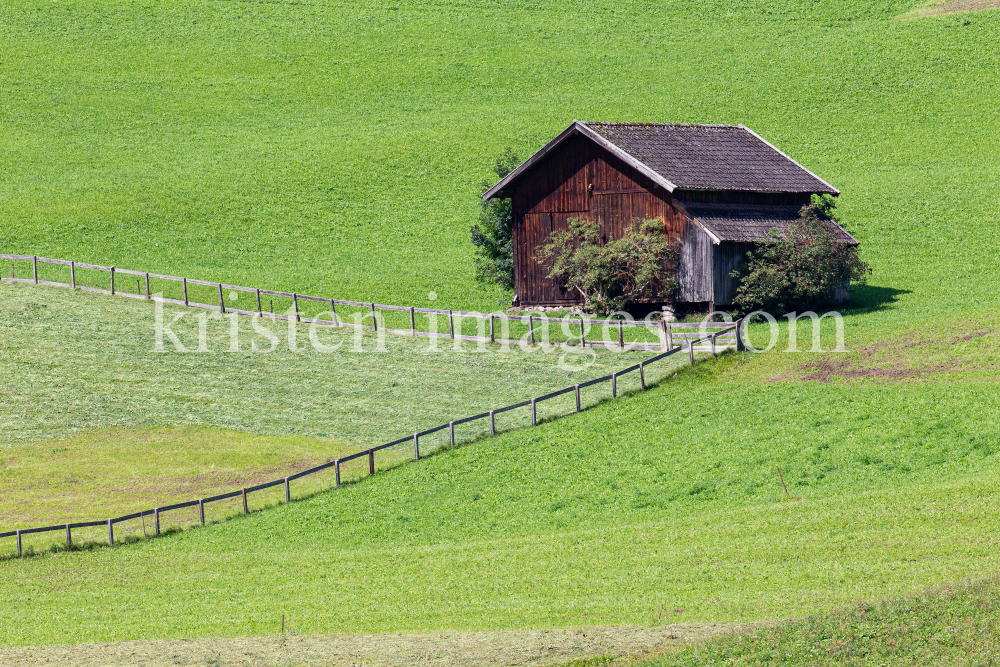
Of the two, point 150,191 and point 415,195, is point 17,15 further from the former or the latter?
point 415,195

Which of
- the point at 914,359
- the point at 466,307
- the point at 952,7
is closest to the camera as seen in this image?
the point at 914,359

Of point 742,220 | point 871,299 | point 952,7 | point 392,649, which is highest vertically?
point 952,7

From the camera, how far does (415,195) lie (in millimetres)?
70688

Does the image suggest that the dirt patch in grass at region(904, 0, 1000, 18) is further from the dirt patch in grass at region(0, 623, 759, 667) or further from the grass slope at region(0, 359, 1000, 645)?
the dirt patch in grass at region(0, 623, 759, 667)

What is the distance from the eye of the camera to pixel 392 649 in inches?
750

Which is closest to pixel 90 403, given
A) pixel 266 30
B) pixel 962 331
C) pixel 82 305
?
pixel 82 305

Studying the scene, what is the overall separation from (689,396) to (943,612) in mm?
19059

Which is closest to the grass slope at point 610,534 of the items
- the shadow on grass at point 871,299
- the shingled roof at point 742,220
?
the shingled roof at point 742,220

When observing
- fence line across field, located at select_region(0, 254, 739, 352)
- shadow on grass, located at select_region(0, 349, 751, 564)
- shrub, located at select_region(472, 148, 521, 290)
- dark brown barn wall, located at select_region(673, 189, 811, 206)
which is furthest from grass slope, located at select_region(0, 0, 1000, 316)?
shadow on grass, located at select_region(0, 349, 751, 564)

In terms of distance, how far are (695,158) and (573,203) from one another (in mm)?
4936

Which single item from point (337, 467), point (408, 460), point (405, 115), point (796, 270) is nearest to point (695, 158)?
point (796, 270)

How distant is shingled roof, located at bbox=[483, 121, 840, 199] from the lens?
158ft

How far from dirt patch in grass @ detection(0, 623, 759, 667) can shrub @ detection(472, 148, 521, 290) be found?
36.1 m

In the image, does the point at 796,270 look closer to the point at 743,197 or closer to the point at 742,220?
the point at 742,220
